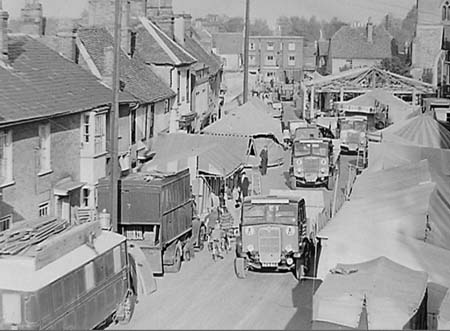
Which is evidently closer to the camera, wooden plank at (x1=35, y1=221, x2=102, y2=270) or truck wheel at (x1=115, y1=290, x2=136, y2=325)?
wooden plank at (x1=35, y1=221, x2=102, y2=270)

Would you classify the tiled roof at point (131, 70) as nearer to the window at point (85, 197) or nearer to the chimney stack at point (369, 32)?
the window at point (85, 197)

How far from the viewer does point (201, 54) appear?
55938 millimetres

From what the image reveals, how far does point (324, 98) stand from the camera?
6938 centimetres

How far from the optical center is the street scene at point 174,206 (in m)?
16.0

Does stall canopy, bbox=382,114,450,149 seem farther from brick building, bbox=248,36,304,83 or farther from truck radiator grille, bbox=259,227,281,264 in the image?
brick building, bbox=248,36,304,83

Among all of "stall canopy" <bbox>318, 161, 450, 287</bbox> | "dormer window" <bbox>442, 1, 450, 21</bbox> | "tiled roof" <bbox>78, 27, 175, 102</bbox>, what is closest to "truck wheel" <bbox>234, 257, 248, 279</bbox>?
"stall canopy" <bbox>318, 161, 450, 287</bbox>

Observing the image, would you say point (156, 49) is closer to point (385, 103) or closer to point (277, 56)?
point (385, 103)

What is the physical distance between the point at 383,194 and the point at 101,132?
9.17 meters

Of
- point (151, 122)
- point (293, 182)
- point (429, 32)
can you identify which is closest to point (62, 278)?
point (151, 122)

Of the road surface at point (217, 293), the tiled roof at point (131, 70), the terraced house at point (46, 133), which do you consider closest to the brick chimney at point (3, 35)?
the terraced house at point (46, 133)

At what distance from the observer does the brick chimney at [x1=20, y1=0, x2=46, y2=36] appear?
3106cm

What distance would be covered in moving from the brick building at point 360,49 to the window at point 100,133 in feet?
216

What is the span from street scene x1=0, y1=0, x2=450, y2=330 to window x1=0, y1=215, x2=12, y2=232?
29 mm

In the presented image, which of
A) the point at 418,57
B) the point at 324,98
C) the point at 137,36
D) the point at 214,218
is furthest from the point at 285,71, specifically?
the point at 214,218
